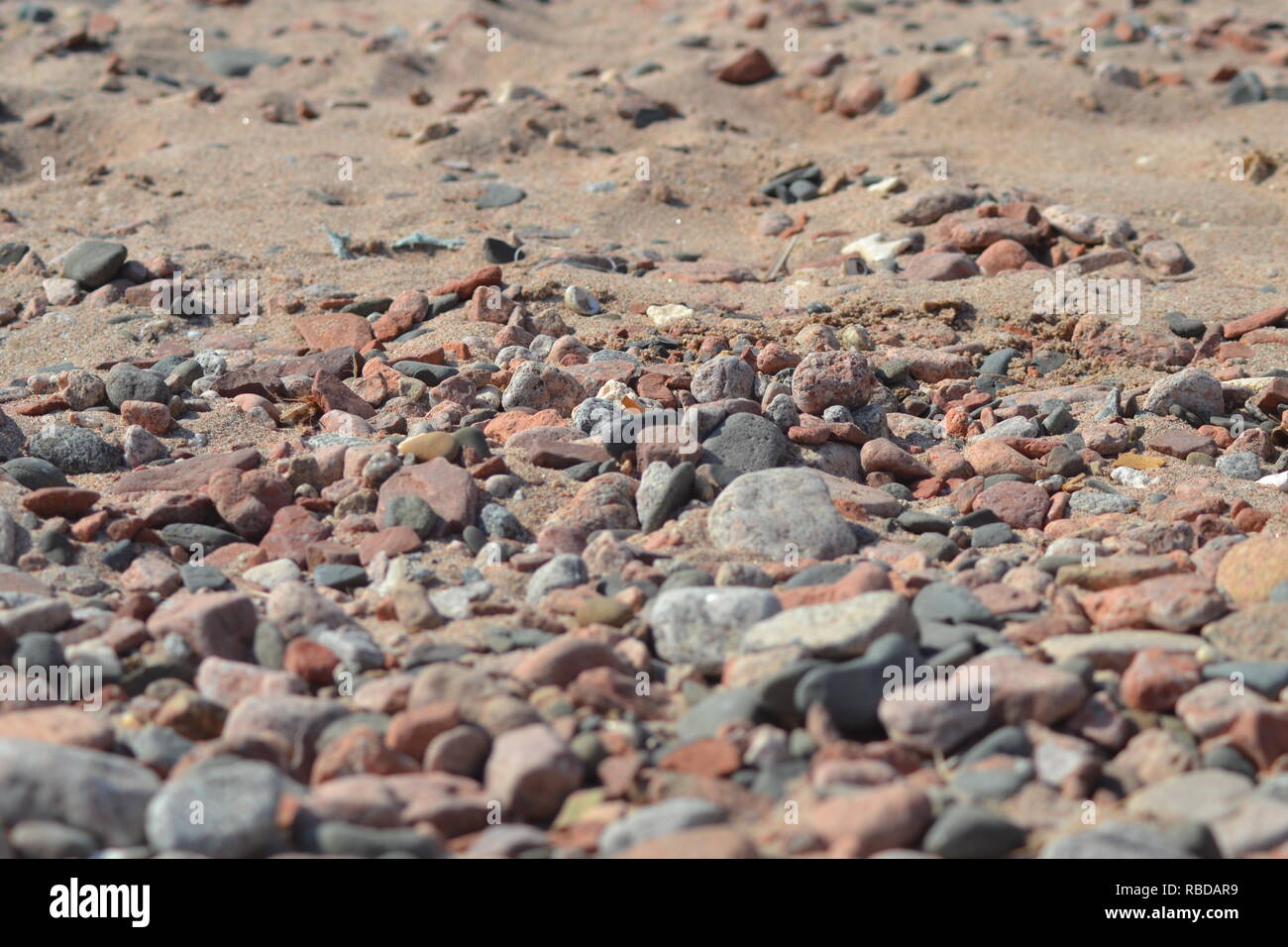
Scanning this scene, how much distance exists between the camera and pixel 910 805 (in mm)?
2109

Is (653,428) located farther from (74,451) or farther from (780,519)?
(74,451)

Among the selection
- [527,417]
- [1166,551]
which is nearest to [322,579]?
[527,417]

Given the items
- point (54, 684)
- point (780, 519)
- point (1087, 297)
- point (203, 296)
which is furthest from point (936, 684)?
point (203, 296)

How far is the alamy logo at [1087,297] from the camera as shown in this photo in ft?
16.6
